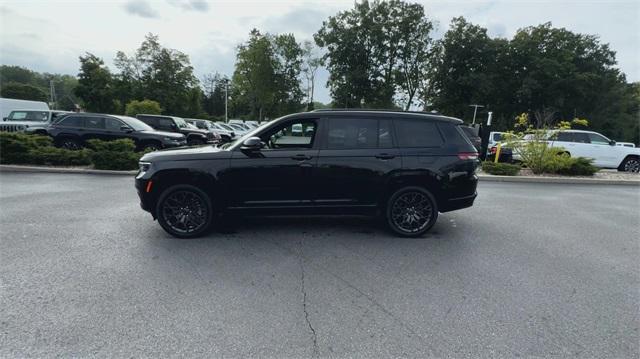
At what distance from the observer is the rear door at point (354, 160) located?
5090 millimetres

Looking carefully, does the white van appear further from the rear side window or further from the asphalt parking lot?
the rear side window

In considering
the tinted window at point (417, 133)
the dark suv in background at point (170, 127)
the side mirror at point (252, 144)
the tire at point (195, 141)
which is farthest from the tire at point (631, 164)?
the tire at point (195, 141)

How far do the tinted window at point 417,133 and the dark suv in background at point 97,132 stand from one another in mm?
10349

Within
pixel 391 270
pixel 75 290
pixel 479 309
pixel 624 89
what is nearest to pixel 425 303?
pixel 479 309

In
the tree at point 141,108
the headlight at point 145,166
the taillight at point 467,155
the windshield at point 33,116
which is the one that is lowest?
the headlight at point 145,166

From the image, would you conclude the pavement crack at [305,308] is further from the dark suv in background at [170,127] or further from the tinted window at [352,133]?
the dark suv in background at [170,127]

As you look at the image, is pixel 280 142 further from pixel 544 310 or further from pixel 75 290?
pixel 544 310

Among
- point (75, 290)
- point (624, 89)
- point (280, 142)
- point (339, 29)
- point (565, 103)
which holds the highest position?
point (339, 29)

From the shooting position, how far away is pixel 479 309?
3232 millimetres

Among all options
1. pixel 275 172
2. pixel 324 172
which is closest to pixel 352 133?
pixel 324 172

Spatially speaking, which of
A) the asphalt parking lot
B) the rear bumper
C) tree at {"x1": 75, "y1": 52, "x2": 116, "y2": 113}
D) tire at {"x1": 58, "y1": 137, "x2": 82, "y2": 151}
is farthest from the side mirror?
tree at {"x1": 75, "y1": 52, "x2": 116, "y2": 113}

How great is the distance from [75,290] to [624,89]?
68.5 metres

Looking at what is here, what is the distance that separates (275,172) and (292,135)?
0.67 metres

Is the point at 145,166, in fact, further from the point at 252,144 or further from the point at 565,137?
the point at 565,137
